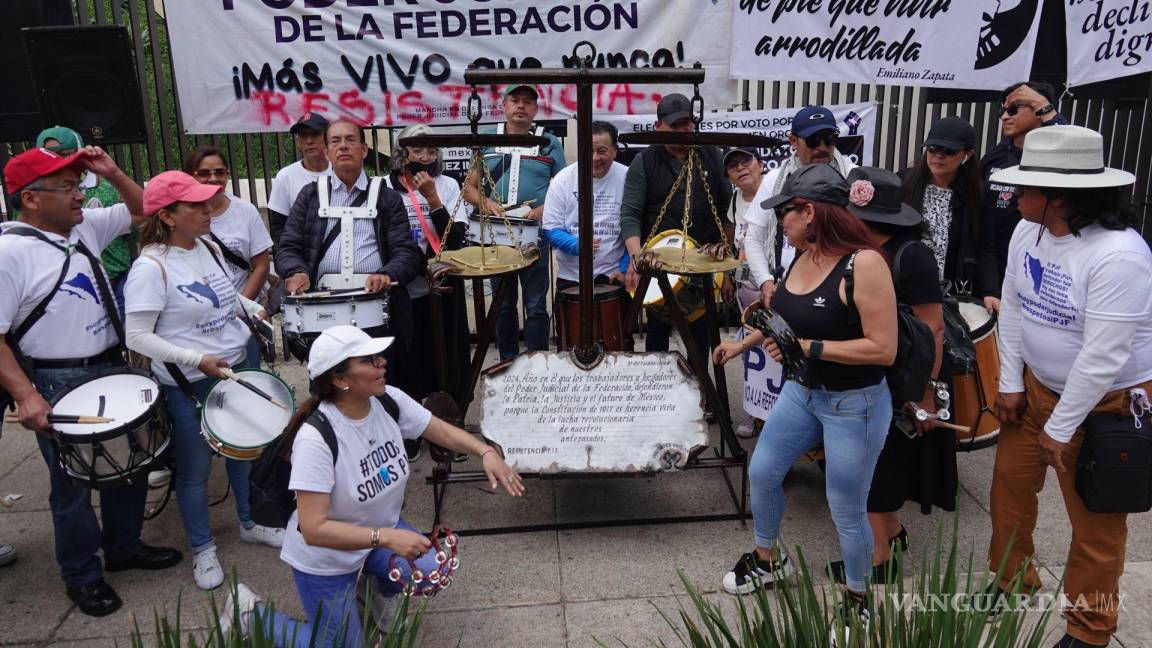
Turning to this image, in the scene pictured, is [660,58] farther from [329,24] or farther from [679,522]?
[679,522]

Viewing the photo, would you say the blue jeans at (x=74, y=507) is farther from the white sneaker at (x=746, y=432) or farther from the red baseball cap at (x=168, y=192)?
the white sneaker at (x=746, y=432)

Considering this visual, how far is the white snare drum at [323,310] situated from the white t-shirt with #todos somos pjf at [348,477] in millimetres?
1116

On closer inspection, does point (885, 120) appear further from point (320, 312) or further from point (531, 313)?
point (320, 312)

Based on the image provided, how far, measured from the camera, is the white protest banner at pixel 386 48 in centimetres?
624

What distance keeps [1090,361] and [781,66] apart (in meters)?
4.32

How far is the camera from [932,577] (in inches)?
76.5

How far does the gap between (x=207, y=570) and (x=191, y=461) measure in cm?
50

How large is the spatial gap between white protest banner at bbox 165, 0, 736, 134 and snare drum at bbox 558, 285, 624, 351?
222 cm

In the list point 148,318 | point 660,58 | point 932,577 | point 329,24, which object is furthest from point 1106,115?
point 148,318

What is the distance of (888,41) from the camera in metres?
6.52

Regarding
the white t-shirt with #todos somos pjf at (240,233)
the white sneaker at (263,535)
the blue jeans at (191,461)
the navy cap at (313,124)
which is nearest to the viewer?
the blue jeans at (191,461)

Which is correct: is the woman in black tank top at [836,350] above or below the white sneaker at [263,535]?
above

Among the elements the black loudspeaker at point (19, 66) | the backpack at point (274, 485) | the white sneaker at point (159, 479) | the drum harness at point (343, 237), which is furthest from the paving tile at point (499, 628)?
the black loudspeaker at point (19, 66)

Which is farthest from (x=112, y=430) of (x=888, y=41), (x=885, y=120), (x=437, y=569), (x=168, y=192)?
(x=885, y=120)
